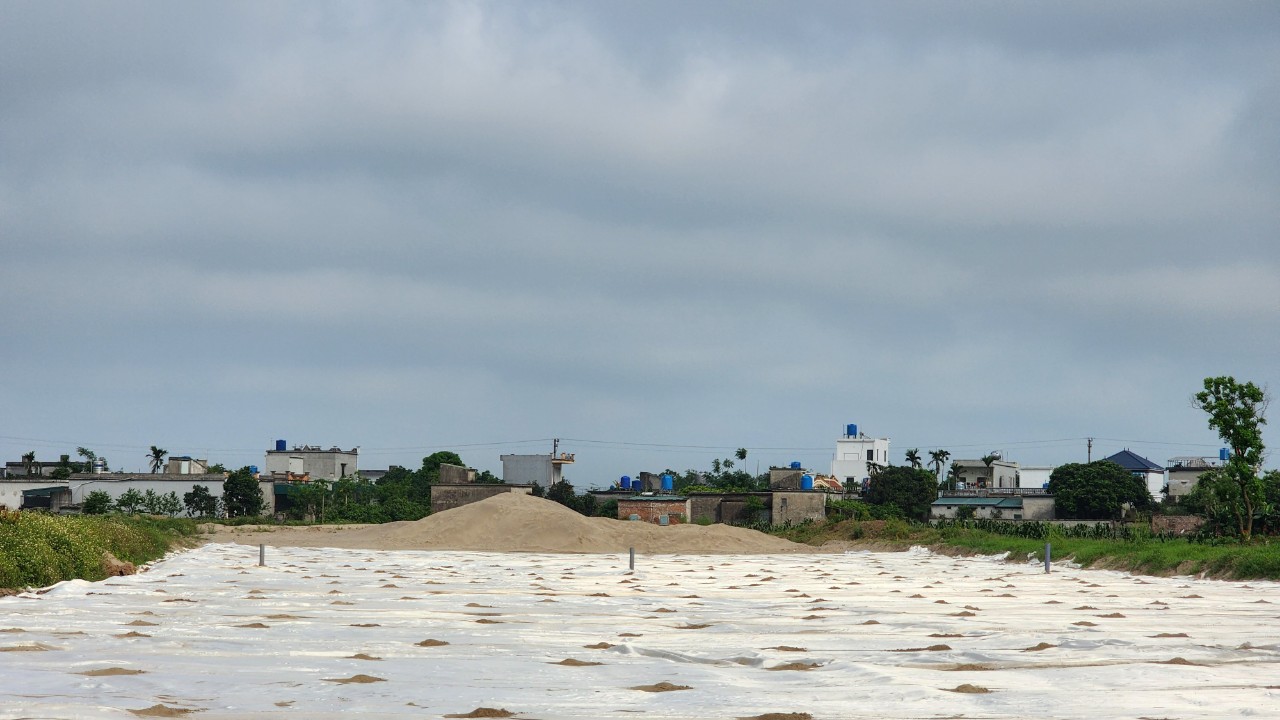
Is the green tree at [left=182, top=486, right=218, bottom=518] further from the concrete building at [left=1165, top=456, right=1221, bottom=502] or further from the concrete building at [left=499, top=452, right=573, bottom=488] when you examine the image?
the concrete building at [left=1165, top=456, right=1221, bottom=502]

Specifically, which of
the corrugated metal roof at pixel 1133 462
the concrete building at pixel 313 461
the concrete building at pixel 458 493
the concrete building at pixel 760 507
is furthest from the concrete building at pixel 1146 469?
the concrete building at pixel 313 461

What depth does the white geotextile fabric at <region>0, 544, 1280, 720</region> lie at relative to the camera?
7266 millimetres

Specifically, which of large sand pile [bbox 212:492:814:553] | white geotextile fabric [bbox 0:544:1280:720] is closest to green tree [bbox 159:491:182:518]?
large sand pile [bbox 212:492:814:553]

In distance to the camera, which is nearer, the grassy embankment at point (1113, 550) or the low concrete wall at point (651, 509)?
the grassy embankment at point (1113, 550)

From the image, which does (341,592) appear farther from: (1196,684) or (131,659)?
(1196,684)

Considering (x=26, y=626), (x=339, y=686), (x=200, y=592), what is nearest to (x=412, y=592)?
(x=200, y=592)

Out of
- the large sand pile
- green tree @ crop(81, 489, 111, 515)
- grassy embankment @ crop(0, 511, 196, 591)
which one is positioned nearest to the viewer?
grassy embankment @ crop(0, 511, 196, 591)

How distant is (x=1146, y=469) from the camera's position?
7231 centimetres

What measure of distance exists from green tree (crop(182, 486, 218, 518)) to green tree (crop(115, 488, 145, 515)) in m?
2.24

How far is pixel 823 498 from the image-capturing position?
172 feet

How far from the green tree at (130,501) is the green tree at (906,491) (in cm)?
3682

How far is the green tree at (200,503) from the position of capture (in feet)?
188

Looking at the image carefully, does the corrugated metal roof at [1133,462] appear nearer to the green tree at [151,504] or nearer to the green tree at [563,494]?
the green tree at [563,494]

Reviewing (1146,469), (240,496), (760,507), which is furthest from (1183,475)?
A: (240,496)
